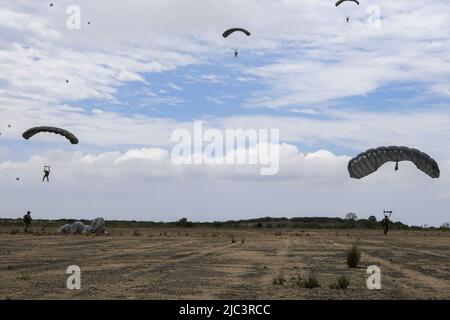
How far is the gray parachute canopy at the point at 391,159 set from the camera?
1190 inches

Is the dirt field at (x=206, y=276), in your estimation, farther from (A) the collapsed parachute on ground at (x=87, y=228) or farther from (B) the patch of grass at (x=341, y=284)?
(A) the collapsed parachute on ground at (x=87, y=228)

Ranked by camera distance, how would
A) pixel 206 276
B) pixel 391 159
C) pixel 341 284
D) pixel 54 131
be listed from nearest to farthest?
pixel 341 284 < pixel 206 276 < pixel 391 159 < pixel 54 131

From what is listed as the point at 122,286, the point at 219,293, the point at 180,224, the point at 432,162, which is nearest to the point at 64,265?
the point at 122,286

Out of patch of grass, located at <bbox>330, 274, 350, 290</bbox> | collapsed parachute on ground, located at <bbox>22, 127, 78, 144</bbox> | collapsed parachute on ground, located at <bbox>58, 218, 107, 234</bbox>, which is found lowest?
patch of grass, located at <bbox>330, 274, 350, 290</bbox>

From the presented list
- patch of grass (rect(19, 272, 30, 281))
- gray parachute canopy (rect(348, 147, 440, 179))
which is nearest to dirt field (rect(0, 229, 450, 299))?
patch of grass (rect(19, 272, 30, 281))

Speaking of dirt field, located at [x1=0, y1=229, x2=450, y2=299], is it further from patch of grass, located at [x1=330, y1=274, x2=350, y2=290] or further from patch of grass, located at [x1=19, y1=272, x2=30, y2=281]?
patch of grass, located at [x1=330, y1=274, x2=350, y2=290]

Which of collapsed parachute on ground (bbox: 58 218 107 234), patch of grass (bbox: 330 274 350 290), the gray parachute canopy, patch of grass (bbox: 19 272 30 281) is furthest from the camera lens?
collapsed parachute on ground (bbox: 58 218 107 234)

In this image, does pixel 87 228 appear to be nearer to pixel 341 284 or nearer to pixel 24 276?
pixel 24 276

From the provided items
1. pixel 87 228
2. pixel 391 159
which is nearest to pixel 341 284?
pixel 391 159

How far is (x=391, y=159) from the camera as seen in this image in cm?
3038

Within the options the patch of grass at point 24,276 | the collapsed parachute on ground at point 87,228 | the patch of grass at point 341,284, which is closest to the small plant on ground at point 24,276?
the patch of grass at point 24,276

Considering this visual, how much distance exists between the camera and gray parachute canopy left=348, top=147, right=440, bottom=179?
30.2 metres
